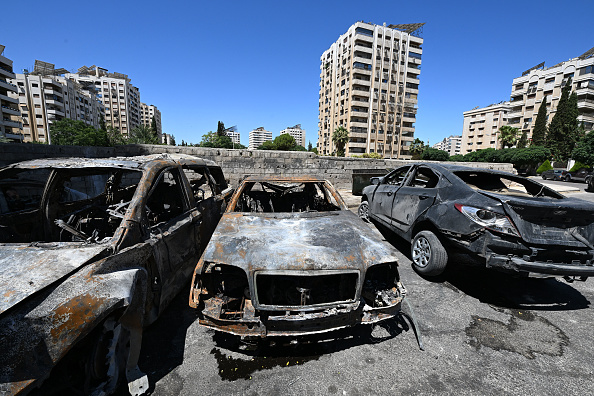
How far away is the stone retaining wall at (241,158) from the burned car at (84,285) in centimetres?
603

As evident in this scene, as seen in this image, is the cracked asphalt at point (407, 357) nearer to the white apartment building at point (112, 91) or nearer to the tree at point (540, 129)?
the tree at point (540, 129)

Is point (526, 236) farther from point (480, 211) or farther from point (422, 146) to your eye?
point (422, 146)

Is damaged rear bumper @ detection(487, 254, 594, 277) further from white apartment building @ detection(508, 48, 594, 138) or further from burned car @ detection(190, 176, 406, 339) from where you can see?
white apartment building @ detection(508, 48, 594, 138)

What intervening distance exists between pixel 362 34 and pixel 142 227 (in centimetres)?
6991

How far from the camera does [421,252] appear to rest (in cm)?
360

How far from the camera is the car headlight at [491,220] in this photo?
272 cm

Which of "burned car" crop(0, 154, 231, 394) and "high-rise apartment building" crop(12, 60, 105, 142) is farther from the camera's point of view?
"high-rise apartment building" crop(12, 60, 105, 142)

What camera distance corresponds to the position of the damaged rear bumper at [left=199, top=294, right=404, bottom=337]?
6.14 ft

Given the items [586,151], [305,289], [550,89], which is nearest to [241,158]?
[305,289]

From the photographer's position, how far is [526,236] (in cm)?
268

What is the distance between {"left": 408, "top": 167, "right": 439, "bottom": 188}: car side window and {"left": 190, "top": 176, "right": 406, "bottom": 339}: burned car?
1.89 meters

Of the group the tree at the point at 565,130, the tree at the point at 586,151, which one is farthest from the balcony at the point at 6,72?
the tree at the point at 565,130

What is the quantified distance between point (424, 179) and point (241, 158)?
7425 mm

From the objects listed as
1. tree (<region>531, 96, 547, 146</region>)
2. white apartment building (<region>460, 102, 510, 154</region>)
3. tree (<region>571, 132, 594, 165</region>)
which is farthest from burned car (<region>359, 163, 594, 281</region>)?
white apartment building (<region>460, 102, 510, 154</region>)
